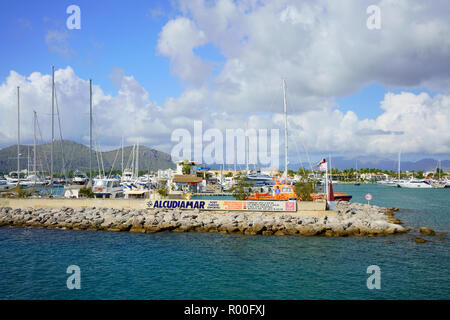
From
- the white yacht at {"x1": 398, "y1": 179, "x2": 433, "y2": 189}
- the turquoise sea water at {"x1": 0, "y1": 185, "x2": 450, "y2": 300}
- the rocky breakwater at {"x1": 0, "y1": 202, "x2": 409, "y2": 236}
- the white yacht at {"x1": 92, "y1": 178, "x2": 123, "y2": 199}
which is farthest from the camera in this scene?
the white yacht at {"x1": 398, "y1": 179, "x2": 433, "y2": 189}

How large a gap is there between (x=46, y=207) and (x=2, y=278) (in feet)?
77.2

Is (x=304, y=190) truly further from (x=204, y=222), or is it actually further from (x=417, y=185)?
(x=417, y=185)

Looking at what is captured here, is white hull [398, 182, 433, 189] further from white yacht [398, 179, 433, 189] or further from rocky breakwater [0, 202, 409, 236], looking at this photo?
rocky breakwater [0, 202, 409, 236]

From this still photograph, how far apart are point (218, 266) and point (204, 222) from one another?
12.3 metres

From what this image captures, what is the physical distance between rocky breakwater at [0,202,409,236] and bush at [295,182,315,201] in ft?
15.4

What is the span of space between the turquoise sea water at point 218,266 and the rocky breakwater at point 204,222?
63.5 inches

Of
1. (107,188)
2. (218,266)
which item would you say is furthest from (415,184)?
(218,266)

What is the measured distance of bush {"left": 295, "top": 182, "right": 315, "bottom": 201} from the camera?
38.7 m

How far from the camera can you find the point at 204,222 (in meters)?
34.0

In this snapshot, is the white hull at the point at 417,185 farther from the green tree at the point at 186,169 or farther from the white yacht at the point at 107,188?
the white yacht at the point at 107,188

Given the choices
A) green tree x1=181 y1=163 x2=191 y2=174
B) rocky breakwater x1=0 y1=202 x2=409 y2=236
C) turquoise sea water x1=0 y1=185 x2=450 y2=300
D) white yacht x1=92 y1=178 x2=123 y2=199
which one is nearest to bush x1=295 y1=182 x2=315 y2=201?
rocky breakwater x1=0 y1=202 x2=409 y2=236

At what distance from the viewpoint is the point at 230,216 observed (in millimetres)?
35062

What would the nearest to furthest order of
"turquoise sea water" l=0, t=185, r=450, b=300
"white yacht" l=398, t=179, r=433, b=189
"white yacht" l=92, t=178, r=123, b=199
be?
"turquoise sea water" l=0, t=185, r=450, b=300 → "white yacht" l=92, t=178, r=123, b=199 → "white yacht" l=398, t=179, r=433, b=189
